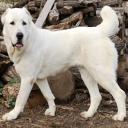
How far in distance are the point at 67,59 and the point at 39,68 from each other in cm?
43

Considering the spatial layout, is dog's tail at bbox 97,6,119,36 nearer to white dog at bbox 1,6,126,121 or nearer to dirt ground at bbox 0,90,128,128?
white dog at bbox 1,6,126,121

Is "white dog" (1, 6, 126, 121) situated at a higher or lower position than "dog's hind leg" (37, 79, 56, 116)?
higher

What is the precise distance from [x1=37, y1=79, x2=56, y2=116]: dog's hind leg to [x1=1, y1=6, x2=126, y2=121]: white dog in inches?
5.0

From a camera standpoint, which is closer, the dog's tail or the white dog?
the white dog

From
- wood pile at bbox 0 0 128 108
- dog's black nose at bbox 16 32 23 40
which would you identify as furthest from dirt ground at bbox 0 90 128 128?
dog's black nose at bbox 16 32 23 40

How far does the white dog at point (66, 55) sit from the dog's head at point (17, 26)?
60 mm

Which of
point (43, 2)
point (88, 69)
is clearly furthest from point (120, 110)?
point (43, 2)

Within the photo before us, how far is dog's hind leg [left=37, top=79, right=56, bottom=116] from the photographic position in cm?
684

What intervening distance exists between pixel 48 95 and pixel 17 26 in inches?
51.0

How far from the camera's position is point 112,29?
6.59 metres

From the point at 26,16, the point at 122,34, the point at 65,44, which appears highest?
the point at 26,16

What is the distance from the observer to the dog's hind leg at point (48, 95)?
6.84 m

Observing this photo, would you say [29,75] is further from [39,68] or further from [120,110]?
[120,110]

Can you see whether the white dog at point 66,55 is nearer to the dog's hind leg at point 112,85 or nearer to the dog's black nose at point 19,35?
the dog's hind leg at point 112,85
